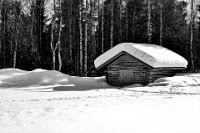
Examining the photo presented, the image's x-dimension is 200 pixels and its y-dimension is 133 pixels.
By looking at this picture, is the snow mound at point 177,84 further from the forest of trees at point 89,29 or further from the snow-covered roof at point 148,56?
the forest of trees at point 89,29

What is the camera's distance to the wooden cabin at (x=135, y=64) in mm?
21741

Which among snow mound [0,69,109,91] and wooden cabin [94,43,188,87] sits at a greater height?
wooden cabin [94,43,188,87]

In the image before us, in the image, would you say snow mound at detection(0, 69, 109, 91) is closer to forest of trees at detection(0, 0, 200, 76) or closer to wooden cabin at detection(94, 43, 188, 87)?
wooden cabin at detection(94, 43, 188, 87)

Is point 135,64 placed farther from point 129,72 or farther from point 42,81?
point 42,81

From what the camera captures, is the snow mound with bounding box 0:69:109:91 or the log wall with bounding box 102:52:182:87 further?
the log wall with bounding box 102:52:182:87

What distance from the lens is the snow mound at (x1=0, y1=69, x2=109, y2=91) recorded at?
2156 cm

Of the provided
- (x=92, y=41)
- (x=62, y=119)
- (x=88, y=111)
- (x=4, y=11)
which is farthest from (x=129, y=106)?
(x=4, y=11)

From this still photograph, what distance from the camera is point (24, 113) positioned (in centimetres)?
1016

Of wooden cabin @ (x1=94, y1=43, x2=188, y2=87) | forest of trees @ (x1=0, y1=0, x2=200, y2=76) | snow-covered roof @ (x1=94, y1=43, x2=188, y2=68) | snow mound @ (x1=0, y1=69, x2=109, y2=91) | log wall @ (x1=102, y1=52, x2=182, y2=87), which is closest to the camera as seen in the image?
snow-covered roof @ (x1=94, y1=43, x2=188, y2=68)

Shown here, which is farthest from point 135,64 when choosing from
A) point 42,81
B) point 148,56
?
point 42,81

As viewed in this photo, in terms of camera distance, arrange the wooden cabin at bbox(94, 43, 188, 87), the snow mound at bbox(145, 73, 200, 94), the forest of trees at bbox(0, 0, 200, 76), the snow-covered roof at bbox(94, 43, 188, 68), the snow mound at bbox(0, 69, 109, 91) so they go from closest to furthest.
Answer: the snow mound at bbox(145, 73, 200, 94) → the snow-covered roof at bbox(94, 43, 188, 68) → the snow mound at bbox(0, 69, 109, 91) → the wooden cabin at bbox(94, 43, 188, 87) → the forest of trees at bbox(0, 0, 200, 76)

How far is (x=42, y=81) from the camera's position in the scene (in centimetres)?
2248

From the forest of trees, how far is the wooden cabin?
18.9ft

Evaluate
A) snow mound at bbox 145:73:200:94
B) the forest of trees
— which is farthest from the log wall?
the forest of trees
